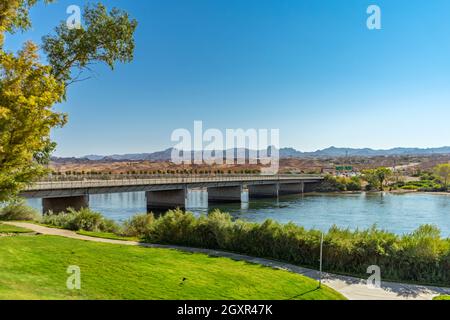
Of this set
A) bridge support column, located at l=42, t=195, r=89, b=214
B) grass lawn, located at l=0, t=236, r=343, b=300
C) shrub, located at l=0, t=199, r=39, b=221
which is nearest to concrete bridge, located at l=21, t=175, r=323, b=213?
bridge support column, located at l=42, t=195, r=89, b=214

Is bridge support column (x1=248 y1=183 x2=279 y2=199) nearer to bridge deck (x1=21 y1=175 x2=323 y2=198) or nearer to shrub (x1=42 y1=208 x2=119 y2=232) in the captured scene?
bridge deck (x1=21 y1=175 x2=323 y2=198)

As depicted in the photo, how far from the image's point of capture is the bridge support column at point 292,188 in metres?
109

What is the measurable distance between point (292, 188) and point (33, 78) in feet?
332

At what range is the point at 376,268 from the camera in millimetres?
16469

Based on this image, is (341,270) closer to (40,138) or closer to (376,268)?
(376,268)

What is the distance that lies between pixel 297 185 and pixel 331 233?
3642 inches

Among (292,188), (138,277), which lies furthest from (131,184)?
(292,188)

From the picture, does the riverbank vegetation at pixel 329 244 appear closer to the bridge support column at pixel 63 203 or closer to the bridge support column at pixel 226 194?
the bridge support column at pixel 63 203

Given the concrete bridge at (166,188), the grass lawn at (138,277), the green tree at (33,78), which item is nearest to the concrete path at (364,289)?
the grass lawn at (138,277)

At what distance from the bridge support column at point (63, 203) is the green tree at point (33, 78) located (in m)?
39.6

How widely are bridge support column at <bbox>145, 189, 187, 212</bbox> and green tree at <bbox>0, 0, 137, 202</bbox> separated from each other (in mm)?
56926

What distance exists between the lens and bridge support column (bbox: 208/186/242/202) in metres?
89.1
